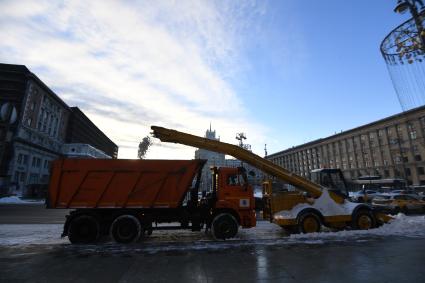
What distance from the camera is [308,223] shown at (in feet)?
41.4

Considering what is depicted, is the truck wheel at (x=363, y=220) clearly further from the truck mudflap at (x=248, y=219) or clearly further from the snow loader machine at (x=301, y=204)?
the truck mudflap at (x=248, y=219)

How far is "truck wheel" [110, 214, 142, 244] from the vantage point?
11000 millimetres

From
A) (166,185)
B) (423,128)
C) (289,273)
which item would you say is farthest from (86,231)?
(423,128)

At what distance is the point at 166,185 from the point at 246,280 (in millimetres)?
5938

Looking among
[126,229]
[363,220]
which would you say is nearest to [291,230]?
[363,220]

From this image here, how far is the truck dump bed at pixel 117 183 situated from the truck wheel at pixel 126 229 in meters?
0.52

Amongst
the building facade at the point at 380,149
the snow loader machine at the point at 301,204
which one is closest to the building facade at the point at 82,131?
the snow loader machine at the point at 301,204

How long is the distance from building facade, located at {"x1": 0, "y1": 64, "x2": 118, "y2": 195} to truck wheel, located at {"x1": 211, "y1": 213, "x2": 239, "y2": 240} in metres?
54.9

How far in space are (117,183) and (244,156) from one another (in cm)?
599

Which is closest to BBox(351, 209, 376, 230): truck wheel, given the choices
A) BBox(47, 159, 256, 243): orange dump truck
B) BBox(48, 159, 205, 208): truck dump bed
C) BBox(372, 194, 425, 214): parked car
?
BBox(47, 159, 256, 243): orange dump truck

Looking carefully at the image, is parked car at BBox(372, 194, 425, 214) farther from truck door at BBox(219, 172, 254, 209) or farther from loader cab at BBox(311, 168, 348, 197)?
truck door at BBox(219, 172, 254, 209)

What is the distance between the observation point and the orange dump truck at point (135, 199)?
11062mm

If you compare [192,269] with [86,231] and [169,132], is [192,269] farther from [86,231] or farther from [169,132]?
[169,132]

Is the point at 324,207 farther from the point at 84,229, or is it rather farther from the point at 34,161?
the point at 34,161
